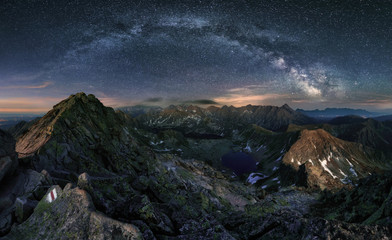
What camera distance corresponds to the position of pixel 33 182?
1741cm

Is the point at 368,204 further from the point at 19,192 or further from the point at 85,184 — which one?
the point at 19,192

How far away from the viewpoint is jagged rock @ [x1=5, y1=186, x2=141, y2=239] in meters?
10.8

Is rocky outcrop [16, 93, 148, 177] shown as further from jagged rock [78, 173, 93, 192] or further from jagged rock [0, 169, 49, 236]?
jagged rock [78, 173, 93, 192]

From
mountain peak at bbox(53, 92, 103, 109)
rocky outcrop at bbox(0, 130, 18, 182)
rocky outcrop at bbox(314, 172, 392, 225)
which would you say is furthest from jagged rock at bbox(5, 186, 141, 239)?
mountain peak at bbox(53, 92, 103, 109)

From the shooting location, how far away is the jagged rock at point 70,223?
35.6 ft

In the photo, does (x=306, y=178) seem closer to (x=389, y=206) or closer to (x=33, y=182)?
(x=389, y=206)

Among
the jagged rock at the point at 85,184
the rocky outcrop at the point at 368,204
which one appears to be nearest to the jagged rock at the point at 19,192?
the jagged rock at the point at 85,184

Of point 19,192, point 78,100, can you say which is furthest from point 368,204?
point 78,100

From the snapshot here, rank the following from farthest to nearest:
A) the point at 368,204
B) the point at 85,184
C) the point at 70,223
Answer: the point at 368,204 → the point at 85,184 → the point at 70,223

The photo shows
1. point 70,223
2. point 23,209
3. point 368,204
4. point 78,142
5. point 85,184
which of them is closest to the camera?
point 70,223

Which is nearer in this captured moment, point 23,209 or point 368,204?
point 23,209

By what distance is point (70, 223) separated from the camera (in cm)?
1160

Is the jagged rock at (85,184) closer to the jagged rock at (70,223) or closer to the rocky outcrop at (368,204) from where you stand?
the jagged rock at (70,223)

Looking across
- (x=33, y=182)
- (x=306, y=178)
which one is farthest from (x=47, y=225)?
(x=306, y=178)
